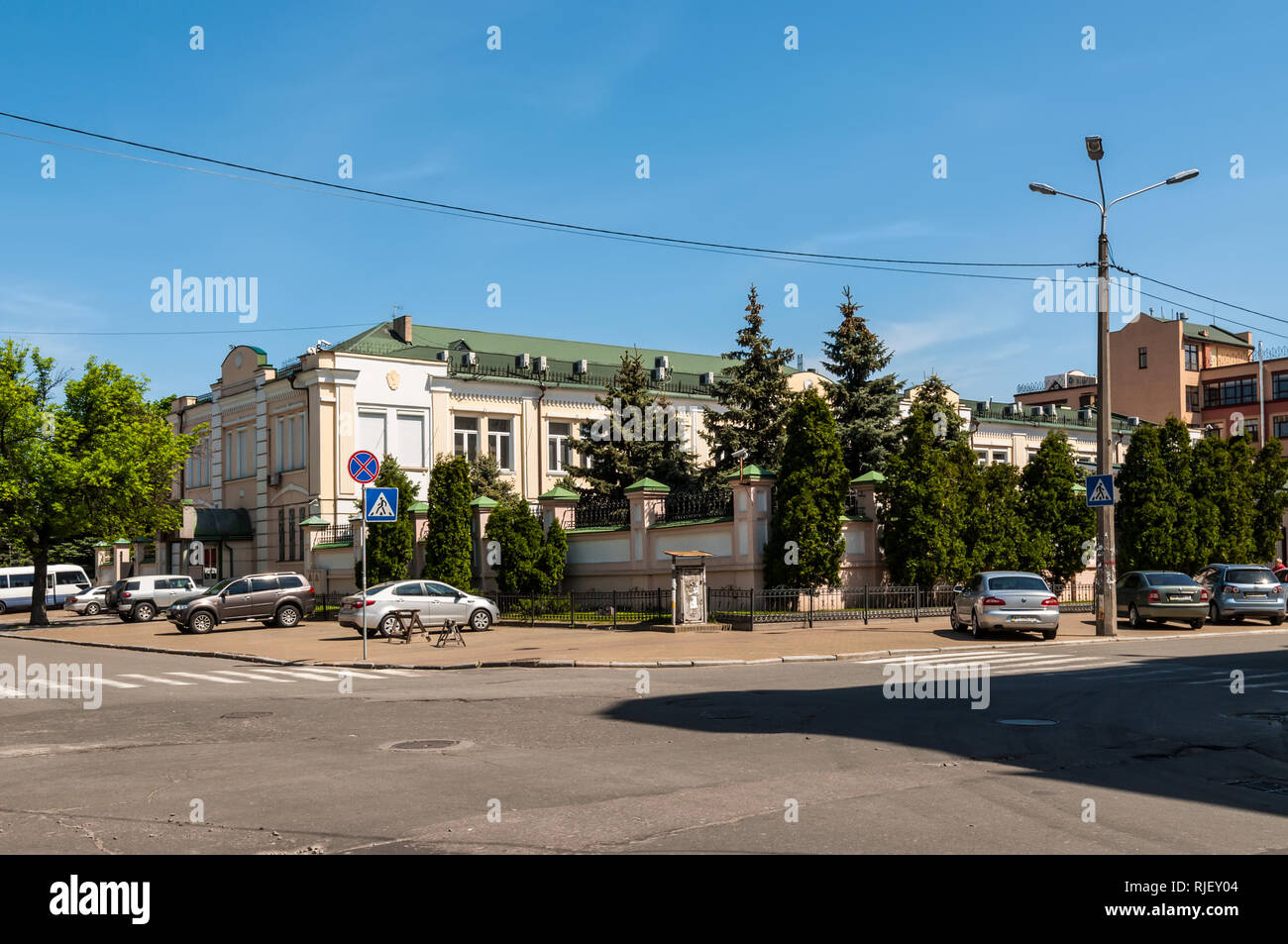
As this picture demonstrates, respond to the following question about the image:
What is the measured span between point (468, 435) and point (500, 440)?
1.73 metres

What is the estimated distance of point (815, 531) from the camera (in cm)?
2905

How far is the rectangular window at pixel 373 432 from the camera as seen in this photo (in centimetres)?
4628

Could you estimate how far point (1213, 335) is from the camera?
80625mm

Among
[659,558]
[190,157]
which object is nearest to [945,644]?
[659,558]

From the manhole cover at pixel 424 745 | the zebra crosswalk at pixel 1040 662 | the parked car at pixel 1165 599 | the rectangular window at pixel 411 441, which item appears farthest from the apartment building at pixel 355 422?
the manhole cover at pixel 424 745

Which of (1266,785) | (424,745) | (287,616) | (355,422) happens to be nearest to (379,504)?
(424,745)

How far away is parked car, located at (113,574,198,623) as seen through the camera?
4344 centimetres

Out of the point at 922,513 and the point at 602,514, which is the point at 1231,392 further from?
the point at 602,514

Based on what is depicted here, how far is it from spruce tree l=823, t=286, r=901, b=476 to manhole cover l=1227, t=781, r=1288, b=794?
95.4 ft

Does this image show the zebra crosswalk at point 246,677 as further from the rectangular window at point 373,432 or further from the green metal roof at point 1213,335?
the green metal roof at point 1213,335

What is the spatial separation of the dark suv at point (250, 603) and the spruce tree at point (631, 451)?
10.9m
